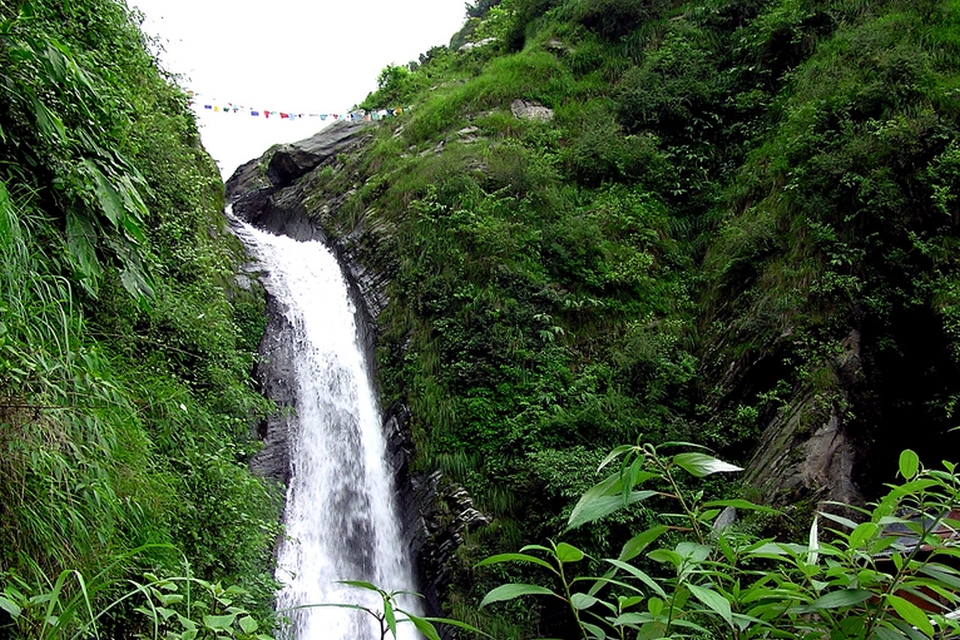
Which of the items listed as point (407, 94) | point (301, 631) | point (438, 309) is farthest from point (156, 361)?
point (407, 94)

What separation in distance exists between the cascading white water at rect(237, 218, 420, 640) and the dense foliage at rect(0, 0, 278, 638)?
2.44 meters

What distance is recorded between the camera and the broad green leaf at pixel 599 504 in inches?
28.7

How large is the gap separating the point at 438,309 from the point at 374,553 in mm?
3797

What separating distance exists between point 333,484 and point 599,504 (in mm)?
8971

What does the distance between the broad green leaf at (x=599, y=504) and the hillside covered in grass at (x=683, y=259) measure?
5792mm

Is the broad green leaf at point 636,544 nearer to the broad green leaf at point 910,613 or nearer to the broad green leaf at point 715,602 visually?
the broad green leaf at point 715,602

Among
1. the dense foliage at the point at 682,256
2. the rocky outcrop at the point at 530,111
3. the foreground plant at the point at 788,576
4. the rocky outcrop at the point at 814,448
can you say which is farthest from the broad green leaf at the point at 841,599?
the rocky outcrop at the point at 530,111

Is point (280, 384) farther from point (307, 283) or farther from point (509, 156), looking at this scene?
point (509, 156)

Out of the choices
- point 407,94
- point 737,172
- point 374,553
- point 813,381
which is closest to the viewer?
point 813,381

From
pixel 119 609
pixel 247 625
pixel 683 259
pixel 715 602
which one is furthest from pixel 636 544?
pixel 683 259

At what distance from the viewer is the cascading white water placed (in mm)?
7801

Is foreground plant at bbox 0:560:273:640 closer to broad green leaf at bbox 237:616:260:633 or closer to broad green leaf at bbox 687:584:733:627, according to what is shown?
broad green leaf at bbox 237:616:260:633

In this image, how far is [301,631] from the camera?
7.40m

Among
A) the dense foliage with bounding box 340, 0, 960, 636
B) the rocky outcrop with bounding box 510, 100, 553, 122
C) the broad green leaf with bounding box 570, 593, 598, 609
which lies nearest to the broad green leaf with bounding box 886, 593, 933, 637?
the broad green leaf with bounding box 570, 593, 598, 609
